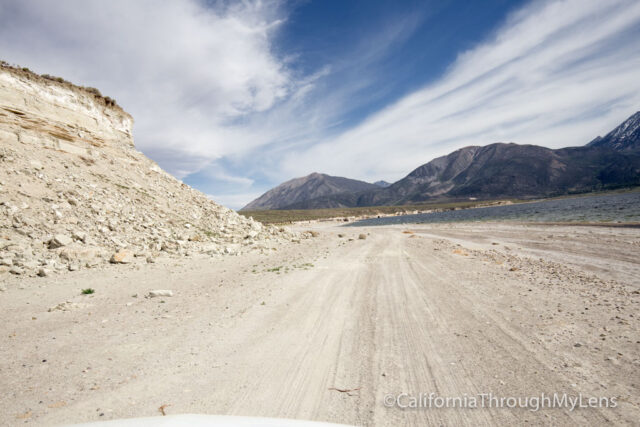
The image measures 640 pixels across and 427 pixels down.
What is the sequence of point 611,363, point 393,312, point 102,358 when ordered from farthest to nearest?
point 393,312, point 102,358, point 611,363

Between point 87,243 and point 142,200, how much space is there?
7.39 metres

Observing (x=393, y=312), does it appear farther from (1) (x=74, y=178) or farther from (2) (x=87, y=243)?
(1) (x=74, y=178)

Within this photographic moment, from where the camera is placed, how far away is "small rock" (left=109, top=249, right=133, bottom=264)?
1209 centimetres

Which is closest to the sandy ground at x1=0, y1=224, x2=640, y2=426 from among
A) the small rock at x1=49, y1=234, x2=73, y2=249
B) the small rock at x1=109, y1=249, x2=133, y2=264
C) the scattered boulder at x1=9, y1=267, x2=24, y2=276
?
the scattered boulder at x1=9, y1=267, x2=24, y2=276

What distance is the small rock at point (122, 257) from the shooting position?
12086 millimetres

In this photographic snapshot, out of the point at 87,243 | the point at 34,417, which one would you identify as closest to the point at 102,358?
the point at 34,417

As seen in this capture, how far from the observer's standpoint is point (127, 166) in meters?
22.8

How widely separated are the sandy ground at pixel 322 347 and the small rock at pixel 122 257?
2.18m

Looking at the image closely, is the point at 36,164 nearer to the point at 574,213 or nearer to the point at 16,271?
the point at 16,271

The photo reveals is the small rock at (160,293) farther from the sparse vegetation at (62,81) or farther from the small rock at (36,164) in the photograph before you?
the sparse vegetation at (62,81)

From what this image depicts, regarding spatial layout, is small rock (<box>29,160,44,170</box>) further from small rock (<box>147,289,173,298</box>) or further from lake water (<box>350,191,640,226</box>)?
lake water (<box>350,191,640,226</box>)

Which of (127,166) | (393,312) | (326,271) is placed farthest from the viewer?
(127,166)

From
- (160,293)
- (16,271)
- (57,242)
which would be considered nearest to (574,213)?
(160,293)

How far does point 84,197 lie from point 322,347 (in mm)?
18571
